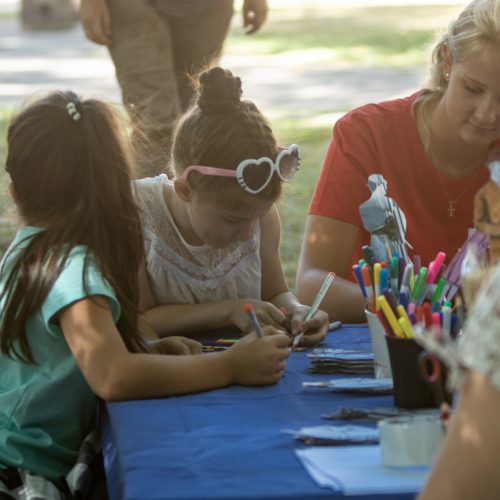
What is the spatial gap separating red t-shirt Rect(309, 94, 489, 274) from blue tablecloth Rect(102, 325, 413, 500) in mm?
866

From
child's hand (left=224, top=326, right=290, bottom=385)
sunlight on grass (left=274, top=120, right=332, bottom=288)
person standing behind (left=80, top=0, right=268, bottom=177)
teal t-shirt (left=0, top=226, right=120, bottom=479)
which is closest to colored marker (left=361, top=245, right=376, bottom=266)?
child's hand (left=224, top=326, right=290, bottom=385)

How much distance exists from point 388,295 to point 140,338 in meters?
0.50

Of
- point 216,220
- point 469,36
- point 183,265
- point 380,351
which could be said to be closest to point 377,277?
point 380,351

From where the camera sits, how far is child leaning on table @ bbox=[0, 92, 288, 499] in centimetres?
209

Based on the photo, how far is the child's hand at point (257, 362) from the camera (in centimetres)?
211

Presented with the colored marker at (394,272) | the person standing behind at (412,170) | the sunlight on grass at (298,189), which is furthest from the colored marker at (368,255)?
the sunlight on grass at (298,189)

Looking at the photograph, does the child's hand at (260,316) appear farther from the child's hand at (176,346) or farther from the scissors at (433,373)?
the scissors at (433,373)

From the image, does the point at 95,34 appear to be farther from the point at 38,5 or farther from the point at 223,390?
the point at 38,5

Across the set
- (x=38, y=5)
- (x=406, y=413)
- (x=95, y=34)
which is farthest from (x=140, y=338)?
(x=38, y=5)

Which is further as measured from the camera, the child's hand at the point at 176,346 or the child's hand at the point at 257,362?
the child's hand at the point at 176,346

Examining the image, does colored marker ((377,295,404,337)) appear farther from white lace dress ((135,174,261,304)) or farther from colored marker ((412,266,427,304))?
white lace dress ((135,174,261,304))

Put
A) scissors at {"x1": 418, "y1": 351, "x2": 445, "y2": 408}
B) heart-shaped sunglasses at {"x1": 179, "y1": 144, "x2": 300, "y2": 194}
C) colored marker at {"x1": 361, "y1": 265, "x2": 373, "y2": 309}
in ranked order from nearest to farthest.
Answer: scissors at {"x1": 418, "y1": 351, "x2": 445, "y2": 408} → colored marker at {"x1": 361, "y1": 265, "x2": 373, "y2": 309} → heart-shaped sunglasses at {"x1": 179, "y1": 144, "x2": 300, "y2": 194}

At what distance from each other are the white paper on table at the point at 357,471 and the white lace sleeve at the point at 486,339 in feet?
1.10

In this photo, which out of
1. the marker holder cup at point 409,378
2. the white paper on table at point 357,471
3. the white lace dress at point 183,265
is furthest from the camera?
the white lace dress at point 183,265
